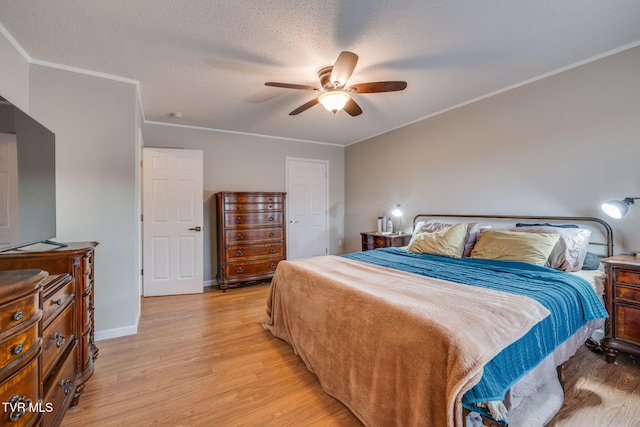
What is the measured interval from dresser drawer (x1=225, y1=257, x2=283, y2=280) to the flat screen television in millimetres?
2245

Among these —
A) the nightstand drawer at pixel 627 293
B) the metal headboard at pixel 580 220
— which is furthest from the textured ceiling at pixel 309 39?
the nightstand drawer at pixel 627 293

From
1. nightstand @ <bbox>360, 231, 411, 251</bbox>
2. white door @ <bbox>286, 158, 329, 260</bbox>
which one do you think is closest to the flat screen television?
white door @ <bbox>286, 158, 329, 260</bbox>

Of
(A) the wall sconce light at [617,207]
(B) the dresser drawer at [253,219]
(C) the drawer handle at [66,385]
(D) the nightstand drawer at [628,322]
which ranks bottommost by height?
(C) the drawer handle at [66,385]

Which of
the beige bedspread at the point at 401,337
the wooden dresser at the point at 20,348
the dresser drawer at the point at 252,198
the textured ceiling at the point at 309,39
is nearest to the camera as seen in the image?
the wooden dresser at the point at 20,348

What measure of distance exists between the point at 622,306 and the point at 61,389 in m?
3.61

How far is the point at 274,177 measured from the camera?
16.1ft

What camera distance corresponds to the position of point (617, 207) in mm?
2119

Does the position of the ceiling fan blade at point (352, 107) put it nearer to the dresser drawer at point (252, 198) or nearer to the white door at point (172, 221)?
the dresser drawer at point (252, 198)

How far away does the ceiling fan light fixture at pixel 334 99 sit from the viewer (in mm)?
2297

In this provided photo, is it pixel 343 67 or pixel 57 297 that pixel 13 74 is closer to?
pixel 57 297

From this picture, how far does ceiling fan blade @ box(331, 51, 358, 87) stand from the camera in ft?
6.27

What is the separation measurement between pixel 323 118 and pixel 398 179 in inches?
60.2

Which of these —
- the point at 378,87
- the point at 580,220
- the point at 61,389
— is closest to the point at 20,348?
the point at 61,389

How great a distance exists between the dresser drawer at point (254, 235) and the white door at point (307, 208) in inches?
24.2
